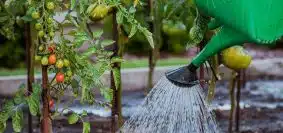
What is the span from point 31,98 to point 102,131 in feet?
5.75

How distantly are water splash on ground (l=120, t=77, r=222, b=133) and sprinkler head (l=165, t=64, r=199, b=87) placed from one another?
3 cm

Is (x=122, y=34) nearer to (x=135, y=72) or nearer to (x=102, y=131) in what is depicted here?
(x=102, y=131)

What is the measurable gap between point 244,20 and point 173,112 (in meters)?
0.72

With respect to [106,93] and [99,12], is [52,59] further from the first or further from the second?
[99,12]

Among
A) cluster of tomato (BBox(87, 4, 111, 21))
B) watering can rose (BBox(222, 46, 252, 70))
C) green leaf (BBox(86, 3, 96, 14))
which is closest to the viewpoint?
green leaf (BBox(86, 3, 96, 14))

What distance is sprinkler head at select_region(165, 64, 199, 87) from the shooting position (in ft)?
7.73

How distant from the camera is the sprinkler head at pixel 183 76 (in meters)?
2.36

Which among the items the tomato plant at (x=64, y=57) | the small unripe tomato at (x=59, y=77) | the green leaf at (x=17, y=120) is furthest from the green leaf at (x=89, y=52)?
the green leaf at (x=17, y=120)

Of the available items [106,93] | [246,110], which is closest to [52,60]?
[106,93]

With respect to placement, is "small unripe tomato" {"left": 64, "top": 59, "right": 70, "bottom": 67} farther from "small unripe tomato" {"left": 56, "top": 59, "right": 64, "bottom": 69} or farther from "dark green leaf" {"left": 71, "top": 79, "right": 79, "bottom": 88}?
"dark green leaf" {"left": 71, "top": 79, "right": 79, "bottom": 88}

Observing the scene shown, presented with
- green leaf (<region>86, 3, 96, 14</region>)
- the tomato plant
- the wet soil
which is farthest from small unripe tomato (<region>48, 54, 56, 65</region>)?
the wet soil

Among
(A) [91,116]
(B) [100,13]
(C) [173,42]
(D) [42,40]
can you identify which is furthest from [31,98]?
(C) [173,42]

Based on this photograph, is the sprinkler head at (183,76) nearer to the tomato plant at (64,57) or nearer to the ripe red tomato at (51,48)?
the tomato plant at (64,57)

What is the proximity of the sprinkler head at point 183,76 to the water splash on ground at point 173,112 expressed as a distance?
0.03 meters
